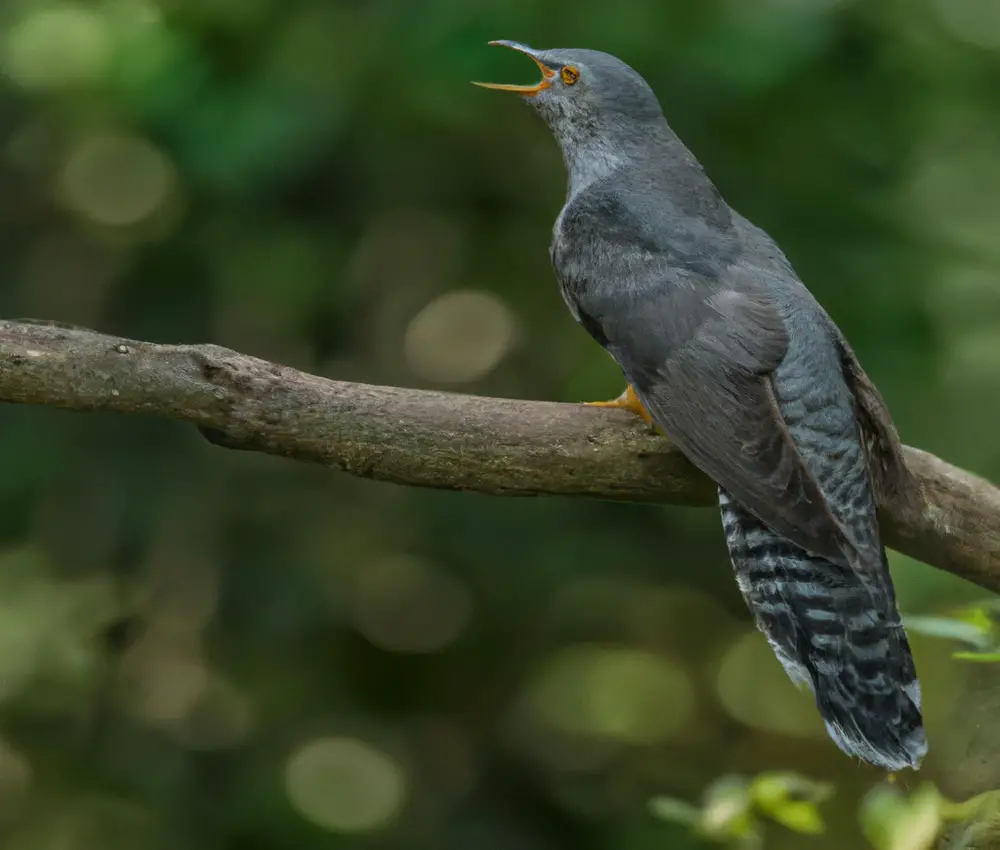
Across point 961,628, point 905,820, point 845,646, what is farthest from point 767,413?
point 905,820


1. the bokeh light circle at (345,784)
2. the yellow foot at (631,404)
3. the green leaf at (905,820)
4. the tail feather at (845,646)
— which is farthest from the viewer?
the bokeh light circle at (345,784)

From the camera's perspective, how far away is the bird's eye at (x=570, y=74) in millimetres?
4699

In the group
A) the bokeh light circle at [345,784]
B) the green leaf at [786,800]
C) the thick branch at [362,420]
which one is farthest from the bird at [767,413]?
the bokeh light circle at [345,784]

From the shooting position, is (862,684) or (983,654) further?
(862,684)

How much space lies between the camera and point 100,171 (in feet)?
20.7

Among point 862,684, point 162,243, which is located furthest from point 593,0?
point 862,684

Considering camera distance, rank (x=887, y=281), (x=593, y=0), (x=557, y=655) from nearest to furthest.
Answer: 1. (x=593, y=0)
2. (x=887, y=281)
3. (x=557, y=655)

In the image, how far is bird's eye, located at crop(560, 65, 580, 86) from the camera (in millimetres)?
4699

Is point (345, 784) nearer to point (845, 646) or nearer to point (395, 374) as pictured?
point (395, 374)

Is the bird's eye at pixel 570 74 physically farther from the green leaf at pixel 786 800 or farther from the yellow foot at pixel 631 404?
the green leaf at pixel 786 800

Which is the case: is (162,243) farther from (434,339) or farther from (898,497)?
(898,497)

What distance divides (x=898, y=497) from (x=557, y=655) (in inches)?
124

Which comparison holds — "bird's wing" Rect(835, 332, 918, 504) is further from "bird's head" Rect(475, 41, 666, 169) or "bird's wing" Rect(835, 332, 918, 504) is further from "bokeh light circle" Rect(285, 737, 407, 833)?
"bokeh light circle" Rect(285, 737, 407, 833)

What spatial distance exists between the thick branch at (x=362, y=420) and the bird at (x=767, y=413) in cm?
16
